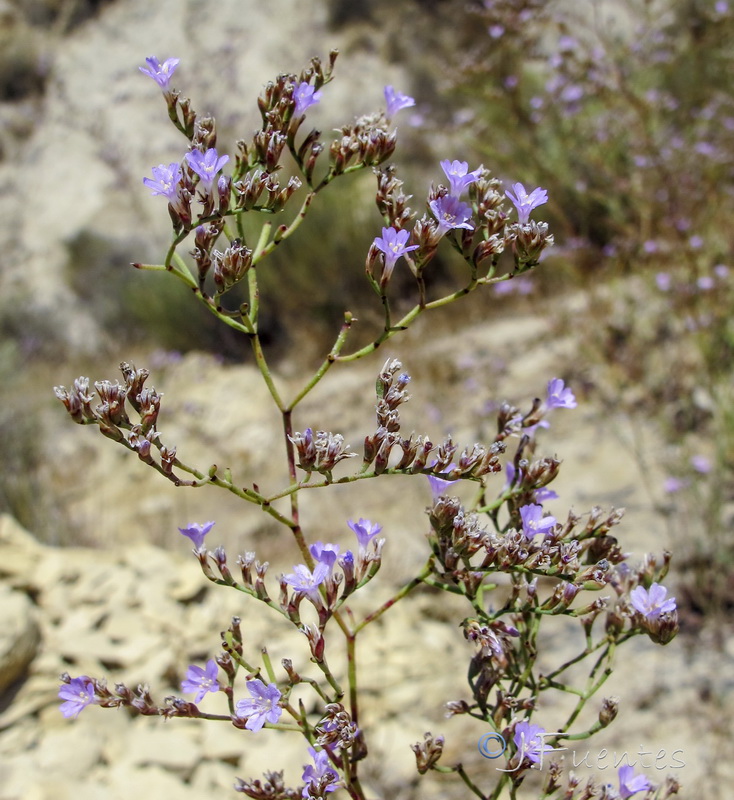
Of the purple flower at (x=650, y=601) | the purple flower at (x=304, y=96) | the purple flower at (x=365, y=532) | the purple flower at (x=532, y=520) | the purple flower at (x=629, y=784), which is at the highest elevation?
the purple flower at (x=304, y=96)

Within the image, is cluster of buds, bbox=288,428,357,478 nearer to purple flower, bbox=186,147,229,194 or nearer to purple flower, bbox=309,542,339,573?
purple flower, bbox=309,542,339,573

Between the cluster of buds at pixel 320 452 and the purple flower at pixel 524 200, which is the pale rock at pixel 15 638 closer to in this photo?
the cluster of buds at pixel 320 452

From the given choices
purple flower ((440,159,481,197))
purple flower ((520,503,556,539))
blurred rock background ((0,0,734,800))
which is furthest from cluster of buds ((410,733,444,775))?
blurred rock background ((0,0,734,800))

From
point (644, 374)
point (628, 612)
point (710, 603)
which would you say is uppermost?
point (644, 374)

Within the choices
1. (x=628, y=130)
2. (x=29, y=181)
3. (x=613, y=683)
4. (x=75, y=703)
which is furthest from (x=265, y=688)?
(x=29, y=181)

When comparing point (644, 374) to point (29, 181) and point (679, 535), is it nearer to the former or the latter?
point (679, 535)

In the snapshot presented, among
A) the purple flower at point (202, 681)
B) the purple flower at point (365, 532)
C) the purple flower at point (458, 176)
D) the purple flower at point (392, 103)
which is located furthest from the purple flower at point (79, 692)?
the purple flower at point (392, 103)

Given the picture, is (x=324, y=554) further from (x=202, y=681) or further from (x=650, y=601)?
(x=650, y=601)
